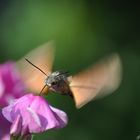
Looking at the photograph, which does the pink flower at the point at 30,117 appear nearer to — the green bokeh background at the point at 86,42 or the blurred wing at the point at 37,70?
the blurred wing at the point at 37,70

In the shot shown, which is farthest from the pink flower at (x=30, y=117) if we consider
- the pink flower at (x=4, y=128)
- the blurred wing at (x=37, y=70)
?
the blurred wing at (x=37, y=70)

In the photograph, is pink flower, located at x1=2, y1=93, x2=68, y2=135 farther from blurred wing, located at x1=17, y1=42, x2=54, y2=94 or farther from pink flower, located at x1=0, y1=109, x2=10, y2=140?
blurred wing, located at x1=17, y1=42, x2=54, y2=94

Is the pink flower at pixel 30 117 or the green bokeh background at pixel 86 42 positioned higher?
the pink flower at pixel 30 117

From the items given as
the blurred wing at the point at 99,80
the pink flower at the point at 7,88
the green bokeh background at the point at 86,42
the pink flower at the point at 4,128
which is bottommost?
the green bokeh background at the point at 86,42

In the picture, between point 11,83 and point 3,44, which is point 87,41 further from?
point 11,83

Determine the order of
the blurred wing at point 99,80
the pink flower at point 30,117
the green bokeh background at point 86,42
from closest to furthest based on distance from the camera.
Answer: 1. the pink flower at point 30,117
2. the blurred wing at point 99,80
3. the green bokeh background at point 86,42

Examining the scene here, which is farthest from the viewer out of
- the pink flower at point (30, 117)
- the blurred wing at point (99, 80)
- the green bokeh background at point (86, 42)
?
the green bokeh background at point (86, 42)

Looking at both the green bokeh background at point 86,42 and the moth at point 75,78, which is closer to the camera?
the moth at point 75,78
